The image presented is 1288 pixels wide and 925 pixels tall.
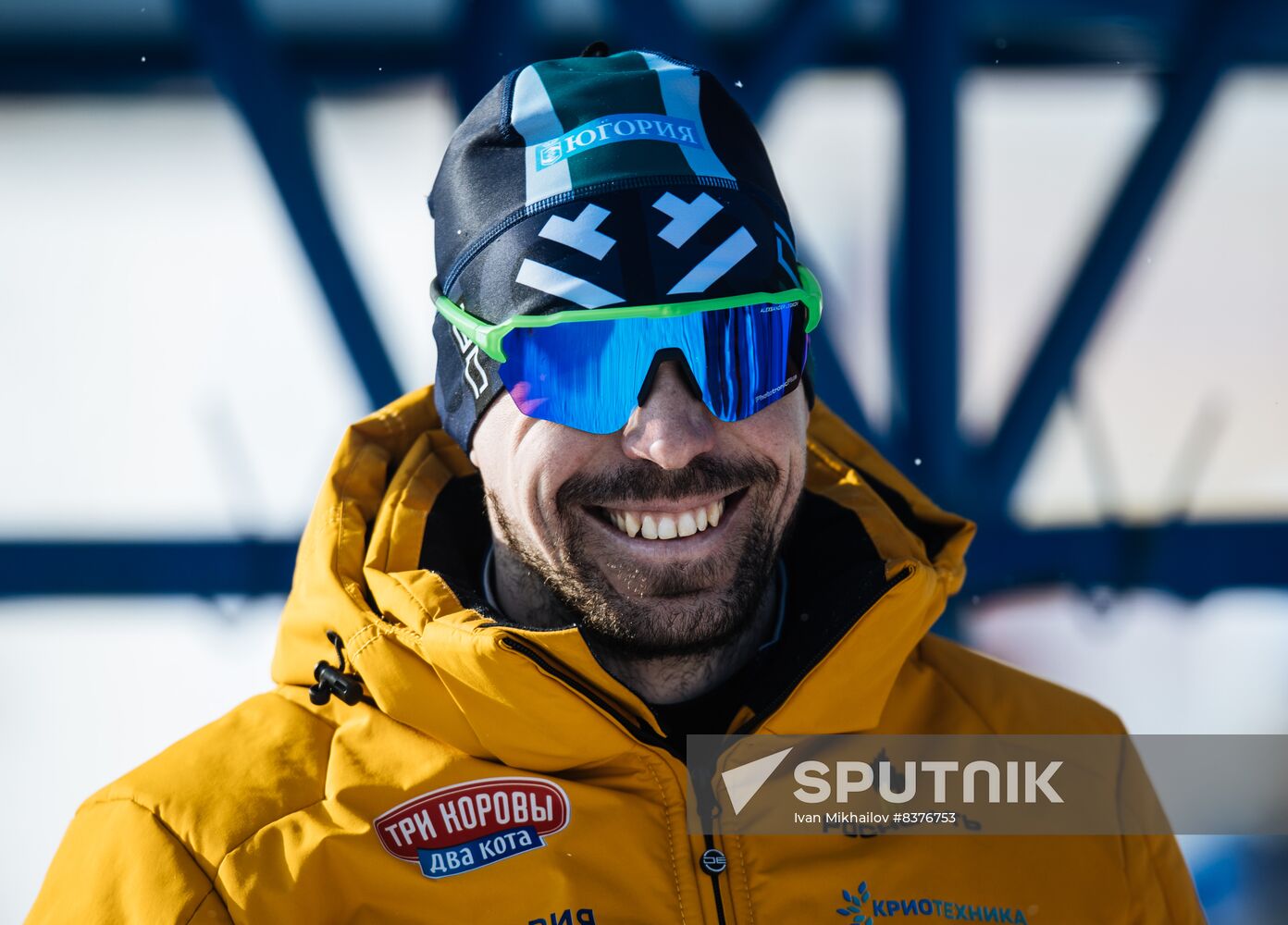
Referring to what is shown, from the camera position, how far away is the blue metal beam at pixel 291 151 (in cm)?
278

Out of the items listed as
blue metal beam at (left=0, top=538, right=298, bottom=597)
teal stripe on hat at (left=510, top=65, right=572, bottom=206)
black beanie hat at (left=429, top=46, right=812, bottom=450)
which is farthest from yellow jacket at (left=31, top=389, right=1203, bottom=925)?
blue metal beam at (left=0, top=538, right=298, bottom=597)

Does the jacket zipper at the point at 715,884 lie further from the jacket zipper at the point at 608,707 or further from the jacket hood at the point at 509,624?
the jacket hood at the point at 509,624

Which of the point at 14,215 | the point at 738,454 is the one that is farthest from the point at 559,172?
the point at 14,215

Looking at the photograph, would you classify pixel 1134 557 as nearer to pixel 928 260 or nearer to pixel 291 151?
pixel 928 260

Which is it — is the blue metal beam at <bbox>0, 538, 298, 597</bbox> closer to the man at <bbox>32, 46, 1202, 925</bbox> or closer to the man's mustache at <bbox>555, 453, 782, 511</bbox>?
the man at <bbox>32, 46, 1202, 925</bbox>

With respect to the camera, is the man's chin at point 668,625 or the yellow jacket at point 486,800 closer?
the yellow jacket at point 486,800

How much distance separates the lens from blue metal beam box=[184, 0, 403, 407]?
278cm

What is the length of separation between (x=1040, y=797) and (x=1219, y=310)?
2.23 meters

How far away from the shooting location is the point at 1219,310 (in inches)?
131

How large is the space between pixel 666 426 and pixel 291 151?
166cm

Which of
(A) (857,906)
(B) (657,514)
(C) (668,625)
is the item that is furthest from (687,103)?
(A) (857,906)
